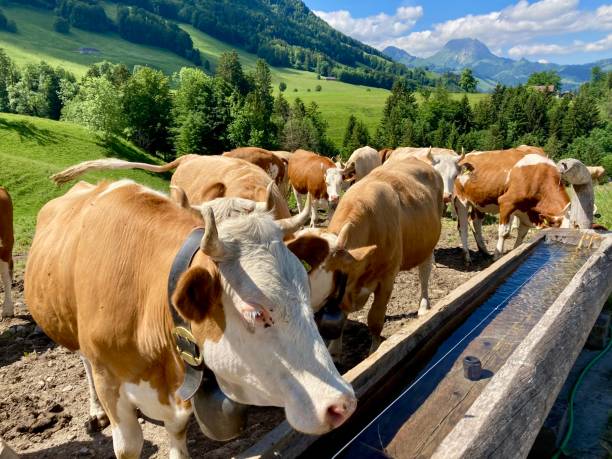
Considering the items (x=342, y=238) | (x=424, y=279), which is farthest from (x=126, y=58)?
(x=342, y=238)

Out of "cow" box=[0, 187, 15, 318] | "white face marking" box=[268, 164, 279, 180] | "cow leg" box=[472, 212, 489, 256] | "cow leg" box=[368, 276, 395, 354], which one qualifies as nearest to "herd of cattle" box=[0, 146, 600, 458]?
"cow leg" box=[368, 276, 395, 354]

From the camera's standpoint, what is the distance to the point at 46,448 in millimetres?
3848

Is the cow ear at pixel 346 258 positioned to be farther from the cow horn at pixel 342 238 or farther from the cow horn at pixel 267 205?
the cow horn at pixel 267 205

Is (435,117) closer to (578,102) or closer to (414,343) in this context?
(578,102)

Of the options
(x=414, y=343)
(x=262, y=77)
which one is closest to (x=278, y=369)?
(x=414, y=343)

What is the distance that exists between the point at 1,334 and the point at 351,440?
5502mm

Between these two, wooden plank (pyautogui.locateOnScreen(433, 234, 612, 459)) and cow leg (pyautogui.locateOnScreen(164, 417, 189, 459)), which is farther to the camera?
cow leg (pyautogui.locateOnScreen(164, 417, 189, 459))

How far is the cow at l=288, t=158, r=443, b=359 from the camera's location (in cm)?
415

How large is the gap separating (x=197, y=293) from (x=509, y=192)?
8.38 meters

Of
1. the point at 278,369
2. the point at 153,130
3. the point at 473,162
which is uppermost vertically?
the point at 473,162

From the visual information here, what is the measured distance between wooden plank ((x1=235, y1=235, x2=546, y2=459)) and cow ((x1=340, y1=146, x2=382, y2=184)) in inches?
334

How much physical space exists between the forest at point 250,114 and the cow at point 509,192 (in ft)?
47.6

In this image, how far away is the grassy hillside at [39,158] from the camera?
1766 cm

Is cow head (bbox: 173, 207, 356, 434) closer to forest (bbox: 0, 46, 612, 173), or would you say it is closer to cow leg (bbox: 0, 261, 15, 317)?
cow leg (bbox: 0, 261, 15, 317)
